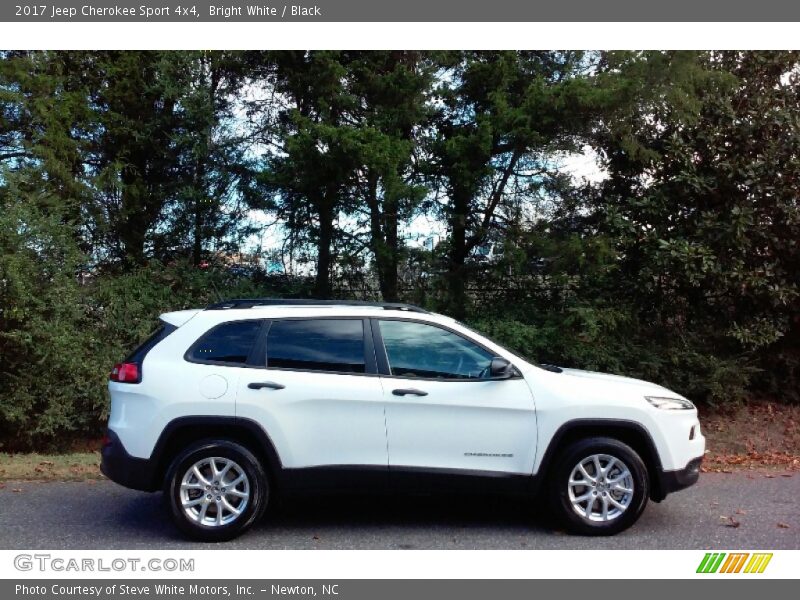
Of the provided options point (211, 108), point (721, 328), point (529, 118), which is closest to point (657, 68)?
point (529, 118)

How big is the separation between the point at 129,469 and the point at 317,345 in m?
1.62

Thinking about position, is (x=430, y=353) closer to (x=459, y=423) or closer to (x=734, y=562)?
(x=459, y=423)

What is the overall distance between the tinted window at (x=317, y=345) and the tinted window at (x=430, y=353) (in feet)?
0.79

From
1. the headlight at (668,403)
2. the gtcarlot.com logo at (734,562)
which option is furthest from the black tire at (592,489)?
the gtcarlot.com logo at (734,562)

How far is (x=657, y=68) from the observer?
9.19 m

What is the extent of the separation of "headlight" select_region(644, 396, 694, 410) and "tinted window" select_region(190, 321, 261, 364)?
3.05m

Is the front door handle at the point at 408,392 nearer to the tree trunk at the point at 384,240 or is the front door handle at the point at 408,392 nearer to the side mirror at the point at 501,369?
the side mirror at the point at 501,369

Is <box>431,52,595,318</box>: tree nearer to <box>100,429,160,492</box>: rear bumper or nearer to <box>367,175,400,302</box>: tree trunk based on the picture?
<box>367,175,400,302</box>: tree trunk

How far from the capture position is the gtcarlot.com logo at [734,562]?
4727mm

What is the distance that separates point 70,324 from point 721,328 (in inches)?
359

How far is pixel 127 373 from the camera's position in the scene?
16.8 ft

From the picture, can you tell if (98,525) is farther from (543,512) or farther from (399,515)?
(543,512)

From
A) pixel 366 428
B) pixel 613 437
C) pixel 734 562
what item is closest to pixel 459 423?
pixel 366 428

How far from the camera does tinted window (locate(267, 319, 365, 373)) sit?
5.19 metres
